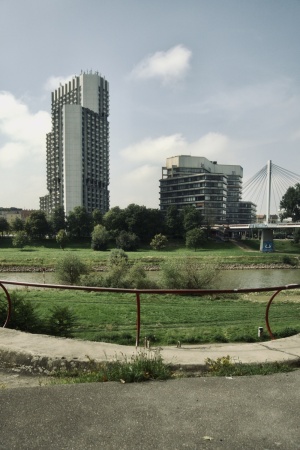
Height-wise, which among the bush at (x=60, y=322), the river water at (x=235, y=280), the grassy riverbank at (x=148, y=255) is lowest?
the river water at (x=235, y=280)

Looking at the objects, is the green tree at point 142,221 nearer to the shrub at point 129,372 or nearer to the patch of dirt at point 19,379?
the patch of dirt at point 19,379

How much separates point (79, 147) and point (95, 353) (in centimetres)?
16449

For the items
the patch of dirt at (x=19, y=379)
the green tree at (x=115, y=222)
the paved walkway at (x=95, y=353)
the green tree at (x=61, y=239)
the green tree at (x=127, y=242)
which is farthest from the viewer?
the green tree at (x=115, y=222)

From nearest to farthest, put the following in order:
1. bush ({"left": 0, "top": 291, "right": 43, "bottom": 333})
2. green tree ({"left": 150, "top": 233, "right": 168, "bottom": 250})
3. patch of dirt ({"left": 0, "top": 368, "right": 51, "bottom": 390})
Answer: patch of dirt ({"left": 0, "top": 368, "right": 51, "bottom": 390}) < bush ({"left": 0, "top": 291, "right": 43, "bottom": 333}) < green tree ({"left": 150, "top": 233, "right": 168, "bottom": 250})

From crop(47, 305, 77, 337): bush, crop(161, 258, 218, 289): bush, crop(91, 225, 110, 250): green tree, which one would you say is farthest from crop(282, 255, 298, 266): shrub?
crop(47, 305, 77, 337): bush

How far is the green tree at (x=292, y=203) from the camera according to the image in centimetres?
11375

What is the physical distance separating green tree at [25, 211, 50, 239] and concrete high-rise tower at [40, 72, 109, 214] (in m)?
55.8

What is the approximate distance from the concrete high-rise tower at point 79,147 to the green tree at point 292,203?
87.0 m

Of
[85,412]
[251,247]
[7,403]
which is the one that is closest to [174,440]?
[85,412]

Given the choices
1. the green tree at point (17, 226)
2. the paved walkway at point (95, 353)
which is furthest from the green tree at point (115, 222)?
the paved walkway at point (95, 353)

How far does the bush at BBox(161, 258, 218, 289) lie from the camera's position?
92.3ft

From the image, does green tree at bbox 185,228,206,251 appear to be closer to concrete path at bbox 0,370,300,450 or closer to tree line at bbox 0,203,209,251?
tree line at bbox 0,203,209,251

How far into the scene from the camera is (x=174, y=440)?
10.1 ft

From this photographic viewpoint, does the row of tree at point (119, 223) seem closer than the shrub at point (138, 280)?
→ No
